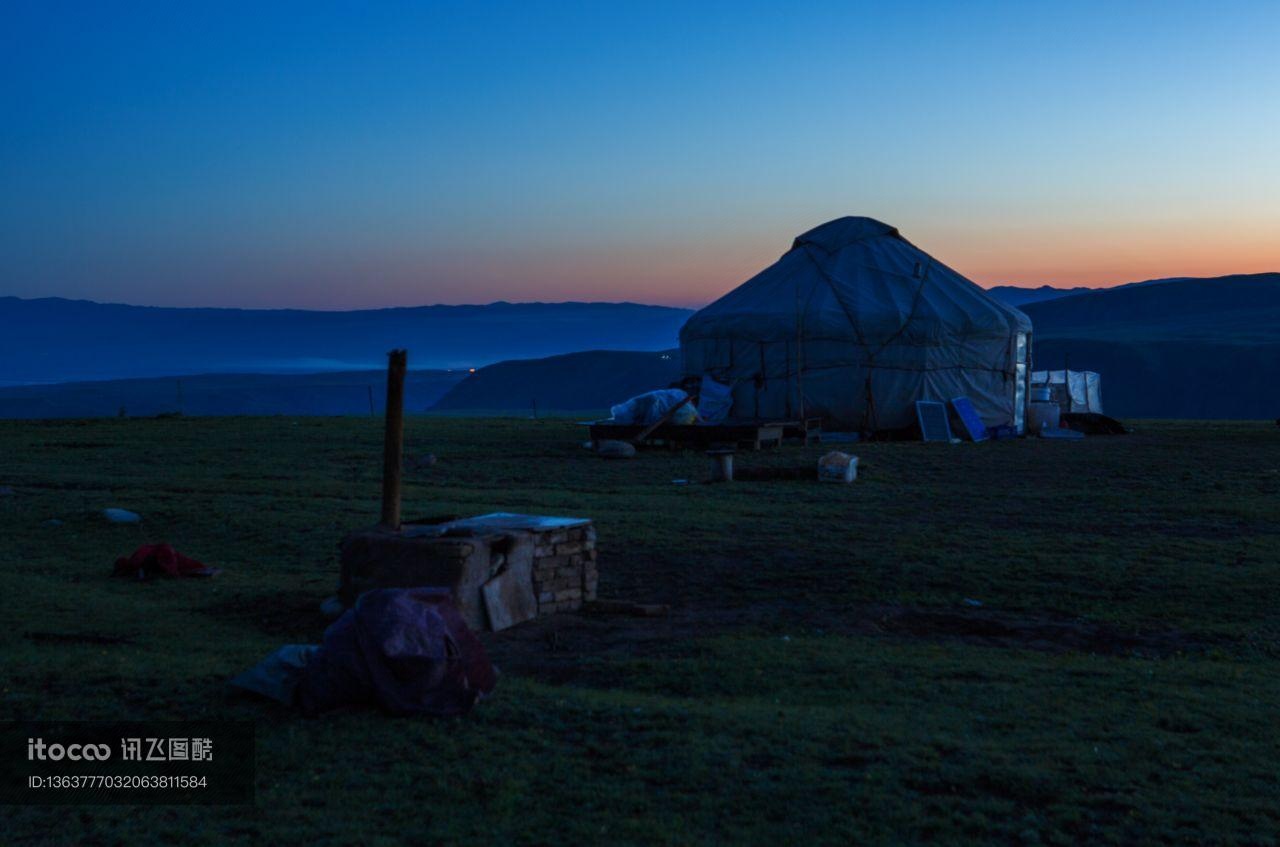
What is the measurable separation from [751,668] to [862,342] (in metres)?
19.2

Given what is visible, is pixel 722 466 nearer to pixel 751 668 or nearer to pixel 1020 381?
pixel 751 668

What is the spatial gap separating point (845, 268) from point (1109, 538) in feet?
53.7

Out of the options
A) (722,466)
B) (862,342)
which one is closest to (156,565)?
(722,466)

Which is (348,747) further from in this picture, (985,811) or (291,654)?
(985,811)

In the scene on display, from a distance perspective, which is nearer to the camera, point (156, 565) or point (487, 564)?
point (487, 564)

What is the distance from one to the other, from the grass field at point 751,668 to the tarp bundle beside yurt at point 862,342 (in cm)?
949

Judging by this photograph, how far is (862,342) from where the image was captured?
25219 millimetres

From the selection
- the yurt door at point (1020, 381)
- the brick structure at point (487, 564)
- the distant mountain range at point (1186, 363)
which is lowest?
the brick structure at point (487, 564)

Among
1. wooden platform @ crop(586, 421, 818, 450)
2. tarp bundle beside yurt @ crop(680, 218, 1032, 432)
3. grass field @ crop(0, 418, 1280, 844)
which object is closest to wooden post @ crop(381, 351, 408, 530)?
grass field @ crop(0, 418, 1280, 844)

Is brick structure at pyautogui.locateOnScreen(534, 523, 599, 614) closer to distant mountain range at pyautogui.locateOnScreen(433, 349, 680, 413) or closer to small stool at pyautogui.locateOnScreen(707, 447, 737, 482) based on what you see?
small stool at pyautogui.locateOnScreen(707, 447, 737, 482)

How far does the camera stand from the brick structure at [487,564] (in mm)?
7742

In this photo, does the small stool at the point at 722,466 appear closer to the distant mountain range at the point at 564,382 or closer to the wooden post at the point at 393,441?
the wooden post at the point at 393,441

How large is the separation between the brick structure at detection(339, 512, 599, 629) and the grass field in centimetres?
31

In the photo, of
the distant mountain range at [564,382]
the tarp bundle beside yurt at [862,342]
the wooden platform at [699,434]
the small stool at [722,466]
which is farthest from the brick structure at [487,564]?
the distant mountain range at [564,382]
